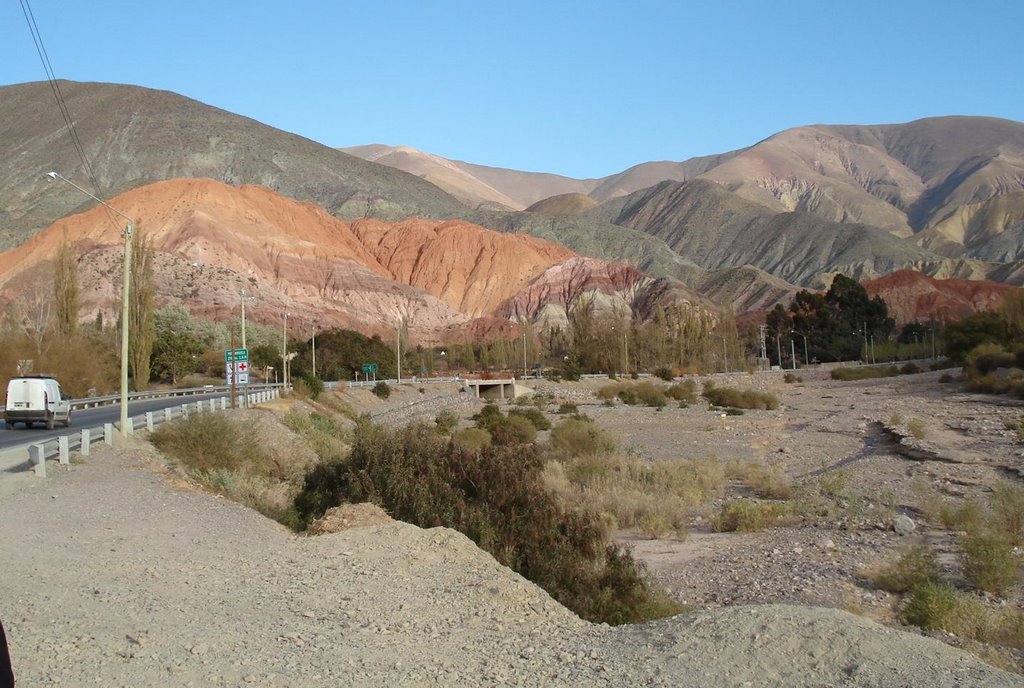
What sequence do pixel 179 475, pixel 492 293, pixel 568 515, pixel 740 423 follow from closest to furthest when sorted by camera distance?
pixel 568 515, pixel 179 475, pixel 740 423, pixel 492 293

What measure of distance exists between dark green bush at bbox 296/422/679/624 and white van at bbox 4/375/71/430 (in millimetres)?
17399

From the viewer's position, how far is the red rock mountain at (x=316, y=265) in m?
111

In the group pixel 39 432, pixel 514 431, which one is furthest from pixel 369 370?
pixel 39 432

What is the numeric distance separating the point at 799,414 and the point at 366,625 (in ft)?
171

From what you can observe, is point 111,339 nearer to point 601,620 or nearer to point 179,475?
point 179,475

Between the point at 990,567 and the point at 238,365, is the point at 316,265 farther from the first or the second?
the point at 990,567

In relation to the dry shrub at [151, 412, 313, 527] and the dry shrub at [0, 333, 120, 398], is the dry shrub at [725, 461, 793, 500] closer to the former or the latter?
the dry shrub at [151, 412, 313, 527]

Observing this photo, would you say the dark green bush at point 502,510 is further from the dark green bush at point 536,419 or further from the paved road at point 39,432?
the dark green bush at point 536,419

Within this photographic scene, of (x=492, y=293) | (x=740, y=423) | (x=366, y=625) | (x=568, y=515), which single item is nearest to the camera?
(x=366, y=625)

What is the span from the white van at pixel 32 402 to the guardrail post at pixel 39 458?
41.1 feet

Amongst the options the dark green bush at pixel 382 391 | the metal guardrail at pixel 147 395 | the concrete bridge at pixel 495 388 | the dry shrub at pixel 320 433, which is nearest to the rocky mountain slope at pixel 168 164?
the concrete bridge at pixel 495 388

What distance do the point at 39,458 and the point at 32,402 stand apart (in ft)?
45.9

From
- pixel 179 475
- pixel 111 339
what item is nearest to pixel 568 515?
pixel 179 475

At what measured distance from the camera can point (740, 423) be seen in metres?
52.0
